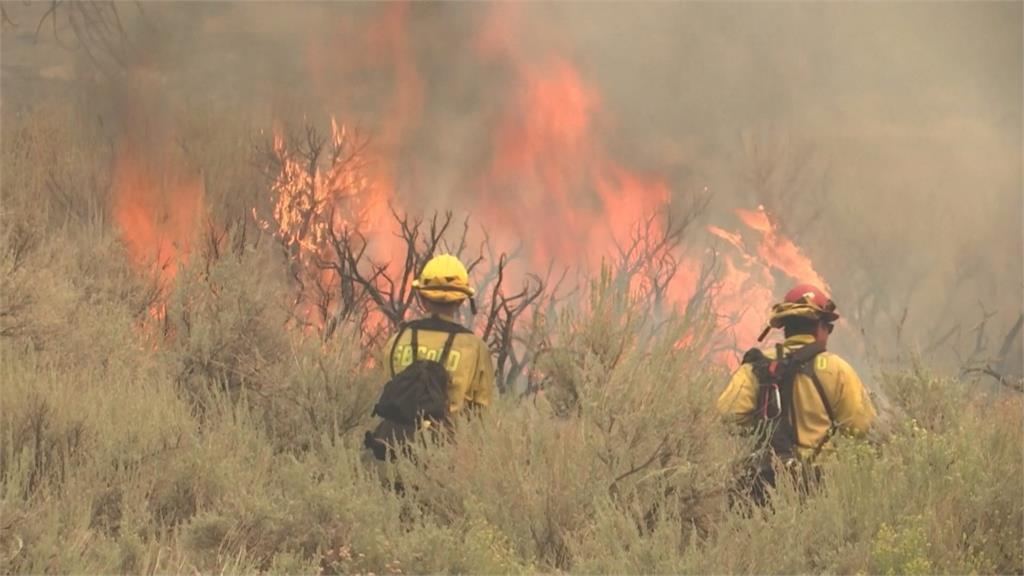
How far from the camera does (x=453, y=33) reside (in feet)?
55.7

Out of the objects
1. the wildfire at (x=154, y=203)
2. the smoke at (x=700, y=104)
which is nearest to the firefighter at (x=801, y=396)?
the wildfire at (x=154, y=203)

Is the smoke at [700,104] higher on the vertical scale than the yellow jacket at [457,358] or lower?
higher

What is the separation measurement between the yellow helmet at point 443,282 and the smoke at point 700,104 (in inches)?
321

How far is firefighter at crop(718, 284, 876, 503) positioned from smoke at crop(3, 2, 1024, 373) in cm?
907

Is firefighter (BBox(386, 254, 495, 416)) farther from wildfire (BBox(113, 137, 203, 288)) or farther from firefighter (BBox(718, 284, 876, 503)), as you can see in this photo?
wildfire (BBox(113, 137, 203, 288))

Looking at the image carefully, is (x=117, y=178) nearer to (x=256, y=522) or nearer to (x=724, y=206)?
(x=724, y=206)

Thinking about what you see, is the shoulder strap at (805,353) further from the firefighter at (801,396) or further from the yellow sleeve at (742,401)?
the yellow sleeve at (742,401)

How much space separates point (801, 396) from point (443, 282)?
2.00 meters

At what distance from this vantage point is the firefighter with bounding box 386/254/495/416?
25.2 ft

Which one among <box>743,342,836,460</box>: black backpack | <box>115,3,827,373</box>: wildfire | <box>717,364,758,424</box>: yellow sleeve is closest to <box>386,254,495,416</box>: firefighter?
<box>717,364,758,424</box>: yellow sleeve

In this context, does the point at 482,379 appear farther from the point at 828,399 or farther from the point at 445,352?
the point at 828,399

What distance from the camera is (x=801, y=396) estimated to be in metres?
7.15

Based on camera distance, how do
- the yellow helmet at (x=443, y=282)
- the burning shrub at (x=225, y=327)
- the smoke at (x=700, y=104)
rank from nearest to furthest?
the yellow helmet at (x=443, y=282) → the burning shrub at (x=225, y=327) → the smoke at (x=700, y=104)

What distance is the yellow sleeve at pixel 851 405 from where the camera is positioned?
714 centimetres
